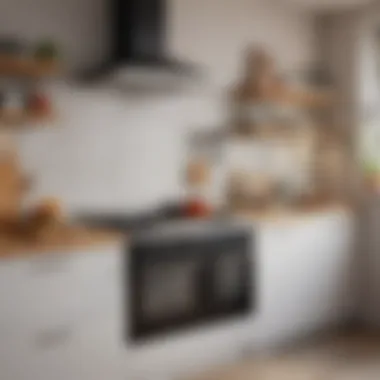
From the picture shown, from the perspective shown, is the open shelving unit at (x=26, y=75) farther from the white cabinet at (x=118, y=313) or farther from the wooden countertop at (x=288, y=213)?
the wooden countertop at (x=288, y=213)

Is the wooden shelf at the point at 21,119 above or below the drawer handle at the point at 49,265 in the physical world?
above

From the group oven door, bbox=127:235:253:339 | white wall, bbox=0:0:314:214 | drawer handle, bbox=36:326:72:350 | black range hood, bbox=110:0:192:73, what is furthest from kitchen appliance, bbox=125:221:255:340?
black range hood, bbox=110:0:192:73

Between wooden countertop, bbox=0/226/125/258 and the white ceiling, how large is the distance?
2.28 meters

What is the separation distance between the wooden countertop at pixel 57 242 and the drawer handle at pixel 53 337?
0.38m

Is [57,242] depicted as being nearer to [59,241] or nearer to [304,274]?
[59,241]

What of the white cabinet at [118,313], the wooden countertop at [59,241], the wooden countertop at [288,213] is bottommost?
the white cabinet at [118,313]

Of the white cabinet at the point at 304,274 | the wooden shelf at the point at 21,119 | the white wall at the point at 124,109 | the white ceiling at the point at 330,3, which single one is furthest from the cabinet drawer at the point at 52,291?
the white ceiling at the point at 330,3

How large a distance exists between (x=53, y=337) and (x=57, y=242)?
Result: 447 millimetres

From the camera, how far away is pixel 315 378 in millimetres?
3781

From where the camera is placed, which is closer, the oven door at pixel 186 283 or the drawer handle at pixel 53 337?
the drawer handle at pixel 53 337

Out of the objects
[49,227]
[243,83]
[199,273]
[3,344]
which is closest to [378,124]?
[243,83]

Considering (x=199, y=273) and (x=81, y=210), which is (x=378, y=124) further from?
(x=81, y=210)

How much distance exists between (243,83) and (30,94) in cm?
155

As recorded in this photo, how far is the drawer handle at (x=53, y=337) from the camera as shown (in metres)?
3.23
